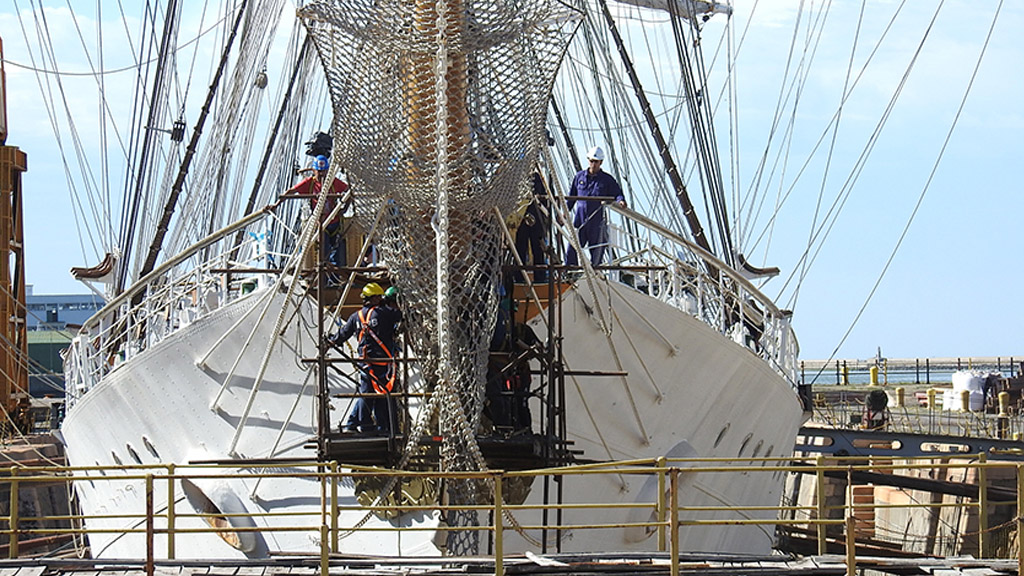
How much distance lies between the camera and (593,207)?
15.9 m

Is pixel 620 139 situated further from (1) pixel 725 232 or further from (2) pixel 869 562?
(2) pixel 869 562

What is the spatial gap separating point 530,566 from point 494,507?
3.35 feet

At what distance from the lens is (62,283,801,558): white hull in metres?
13.8

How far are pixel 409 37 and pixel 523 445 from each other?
12.0 ft

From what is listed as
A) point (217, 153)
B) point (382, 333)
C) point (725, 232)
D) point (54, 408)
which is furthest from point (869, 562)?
point (54, 408)

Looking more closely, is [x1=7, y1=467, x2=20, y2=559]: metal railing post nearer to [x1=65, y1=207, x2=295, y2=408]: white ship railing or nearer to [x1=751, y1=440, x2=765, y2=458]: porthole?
[x1=65, y1=207, x2=295, y2=408]: white ship railing

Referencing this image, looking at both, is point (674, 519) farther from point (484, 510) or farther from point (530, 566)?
point (484, 510)

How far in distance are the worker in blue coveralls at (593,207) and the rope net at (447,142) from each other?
139 inches

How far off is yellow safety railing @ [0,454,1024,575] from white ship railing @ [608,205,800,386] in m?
1.48

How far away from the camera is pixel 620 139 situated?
23.7 m

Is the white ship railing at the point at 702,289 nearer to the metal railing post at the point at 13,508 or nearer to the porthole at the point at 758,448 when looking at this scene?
the porthole at the point at 758,448

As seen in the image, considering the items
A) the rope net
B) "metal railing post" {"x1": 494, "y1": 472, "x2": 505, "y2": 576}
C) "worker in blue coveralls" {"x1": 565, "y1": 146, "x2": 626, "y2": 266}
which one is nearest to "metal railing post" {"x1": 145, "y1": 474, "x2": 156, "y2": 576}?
"metal railing post" {"x1": 494, "y1": 472, "x2": 505, "y2": 576}

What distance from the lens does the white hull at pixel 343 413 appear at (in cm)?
1380

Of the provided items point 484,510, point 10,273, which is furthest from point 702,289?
point 10,273
